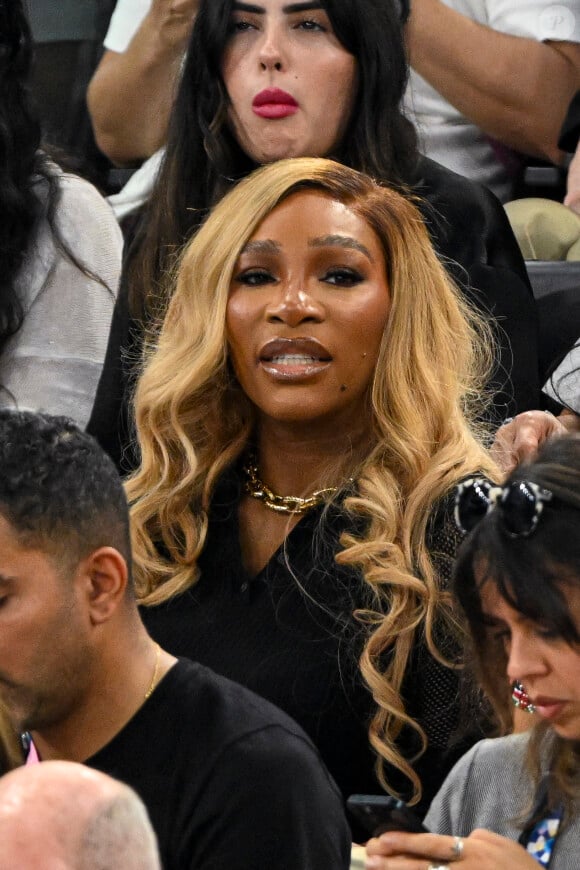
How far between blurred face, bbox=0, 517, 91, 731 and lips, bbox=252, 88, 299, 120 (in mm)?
1132

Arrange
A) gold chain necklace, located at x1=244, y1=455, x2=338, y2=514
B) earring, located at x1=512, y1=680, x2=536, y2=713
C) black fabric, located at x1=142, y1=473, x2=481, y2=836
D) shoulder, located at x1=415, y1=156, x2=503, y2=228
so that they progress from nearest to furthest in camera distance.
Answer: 1. earring, located at x1=512, y1=680, x2=536, y2=713
2. black fabric, located at x1=142, y1=473, x2=481, y2=836
3. gold chain necklace, located at x1=244, y1=455, x2=338, y2=514
4. shoulder, located at x1=415, y1=156, x2=503, y2=228

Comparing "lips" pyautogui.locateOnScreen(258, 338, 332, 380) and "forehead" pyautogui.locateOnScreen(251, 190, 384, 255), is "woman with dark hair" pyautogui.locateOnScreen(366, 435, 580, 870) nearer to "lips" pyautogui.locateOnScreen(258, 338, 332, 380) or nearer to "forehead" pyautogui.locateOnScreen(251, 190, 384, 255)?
"lips" pyautogui.locateOnScreen(258, 338, 332, 380)

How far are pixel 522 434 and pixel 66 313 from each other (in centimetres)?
76

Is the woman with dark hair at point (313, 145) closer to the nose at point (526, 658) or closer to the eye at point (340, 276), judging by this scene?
the eye at point (340, 276)

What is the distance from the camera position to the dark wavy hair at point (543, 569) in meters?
1.47

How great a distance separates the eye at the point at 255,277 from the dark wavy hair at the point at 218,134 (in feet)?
0.88

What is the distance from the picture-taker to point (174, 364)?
7.80 feet

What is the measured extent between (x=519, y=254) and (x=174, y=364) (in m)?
0.63

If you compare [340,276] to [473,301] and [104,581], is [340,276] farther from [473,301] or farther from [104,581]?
[104,581]

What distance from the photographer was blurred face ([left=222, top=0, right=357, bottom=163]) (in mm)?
2561

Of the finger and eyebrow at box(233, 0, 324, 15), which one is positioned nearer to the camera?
the finger

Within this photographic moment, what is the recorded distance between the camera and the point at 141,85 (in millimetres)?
3234

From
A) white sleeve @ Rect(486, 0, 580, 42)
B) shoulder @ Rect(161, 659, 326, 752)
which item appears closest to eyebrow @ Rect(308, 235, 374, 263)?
shoulder @ Rect(161, 659, 326, 752)

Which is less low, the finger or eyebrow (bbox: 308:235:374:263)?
eyebrow (bbox: 308:235:374:263)
